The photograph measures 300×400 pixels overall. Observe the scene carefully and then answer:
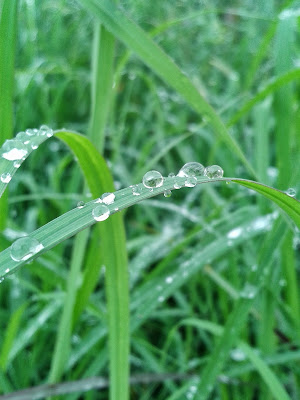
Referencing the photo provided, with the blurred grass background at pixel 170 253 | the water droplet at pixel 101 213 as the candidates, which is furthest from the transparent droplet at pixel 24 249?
the blurred grass background at pixel 170 253

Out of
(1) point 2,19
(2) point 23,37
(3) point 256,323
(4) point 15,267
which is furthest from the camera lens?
(2) point 23,37

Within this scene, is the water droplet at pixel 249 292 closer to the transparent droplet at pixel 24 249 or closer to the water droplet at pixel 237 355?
the water droplet at pixel 237 355

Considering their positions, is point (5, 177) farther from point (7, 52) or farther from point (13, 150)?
point (7, 52)

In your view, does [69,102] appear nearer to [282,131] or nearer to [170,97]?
[170,97]

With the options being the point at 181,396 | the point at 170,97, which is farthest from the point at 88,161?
the point at 170,97

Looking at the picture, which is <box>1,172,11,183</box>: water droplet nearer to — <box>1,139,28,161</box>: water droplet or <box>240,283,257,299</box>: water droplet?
<box>1,139,28,161</box>: water droplet

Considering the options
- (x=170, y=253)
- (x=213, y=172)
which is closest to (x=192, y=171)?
(x=213, y=172)

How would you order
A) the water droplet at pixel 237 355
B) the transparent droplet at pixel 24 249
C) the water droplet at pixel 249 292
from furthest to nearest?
1. the water droplet at pixel 237 355
2. the water droplet at pixel 249 292
3. the transparent droplet at pixel 24 249
